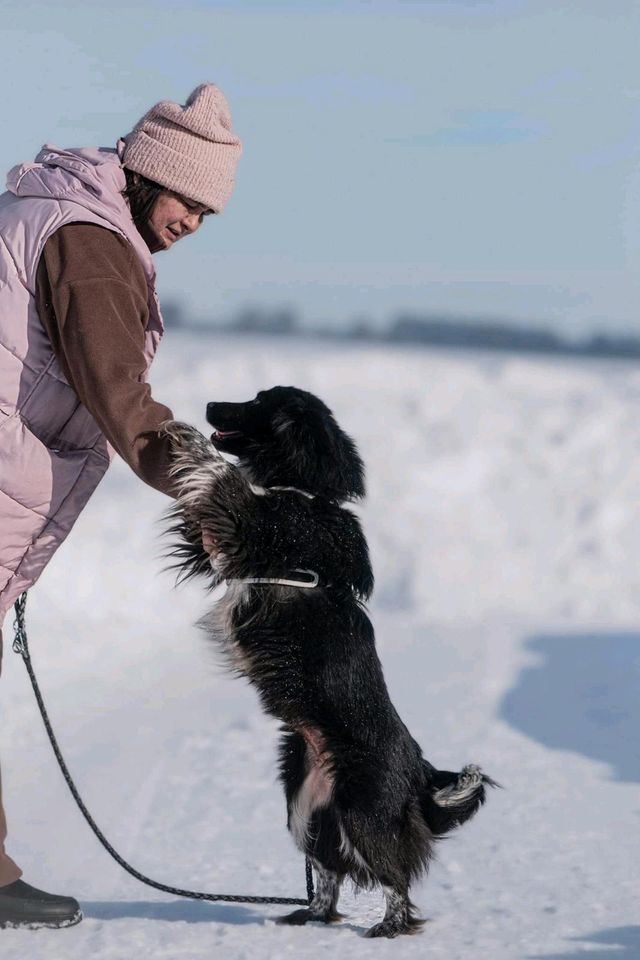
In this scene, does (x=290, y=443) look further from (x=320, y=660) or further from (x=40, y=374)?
(x=40, y=374)

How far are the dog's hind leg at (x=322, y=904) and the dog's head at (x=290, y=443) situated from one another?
100 cm

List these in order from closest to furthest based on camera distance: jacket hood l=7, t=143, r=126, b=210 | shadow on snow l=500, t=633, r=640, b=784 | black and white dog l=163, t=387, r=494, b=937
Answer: jacket hood l=7, t=143, r=126, b=210
black and white dog l=163, t=387, r=494, b=937
shadow on snow l=500, t=633, r=640, b=784

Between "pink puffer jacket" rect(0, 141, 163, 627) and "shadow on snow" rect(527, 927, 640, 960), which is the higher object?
"pink puffer jacket" rect(0, 141, 163, 627)

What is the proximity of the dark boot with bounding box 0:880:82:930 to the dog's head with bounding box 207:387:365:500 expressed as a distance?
1.21 meters

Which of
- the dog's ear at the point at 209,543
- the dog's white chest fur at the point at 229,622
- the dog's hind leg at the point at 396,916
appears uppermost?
the dog's ear at the point at 209,543

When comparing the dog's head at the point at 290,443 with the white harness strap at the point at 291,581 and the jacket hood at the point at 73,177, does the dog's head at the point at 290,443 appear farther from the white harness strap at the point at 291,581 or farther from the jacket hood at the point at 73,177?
the jacket hood at the point at 73,177

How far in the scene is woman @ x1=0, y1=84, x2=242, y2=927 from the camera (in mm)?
2586

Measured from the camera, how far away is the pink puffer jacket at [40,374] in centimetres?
264

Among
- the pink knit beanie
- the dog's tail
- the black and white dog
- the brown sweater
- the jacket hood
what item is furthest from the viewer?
the dog's tail

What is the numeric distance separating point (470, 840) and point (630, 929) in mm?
848

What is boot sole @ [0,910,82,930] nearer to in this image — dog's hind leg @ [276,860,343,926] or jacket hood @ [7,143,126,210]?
dog's hind leg @ [276,860,343,926]

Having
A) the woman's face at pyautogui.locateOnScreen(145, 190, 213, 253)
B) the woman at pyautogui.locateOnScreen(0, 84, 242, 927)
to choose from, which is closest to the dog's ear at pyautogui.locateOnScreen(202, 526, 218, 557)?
the woman at pyautogui.locateOnScreen(0, 84, 242, 927)

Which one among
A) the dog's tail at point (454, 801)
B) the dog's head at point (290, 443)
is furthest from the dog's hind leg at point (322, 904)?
the dog's head at point (290, 443)

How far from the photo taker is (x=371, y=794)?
2.91 metres
